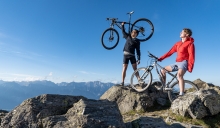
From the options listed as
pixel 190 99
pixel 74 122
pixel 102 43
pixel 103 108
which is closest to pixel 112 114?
pixel 103 108

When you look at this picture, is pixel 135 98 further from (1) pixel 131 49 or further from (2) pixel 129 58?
(1) pixel 131 49

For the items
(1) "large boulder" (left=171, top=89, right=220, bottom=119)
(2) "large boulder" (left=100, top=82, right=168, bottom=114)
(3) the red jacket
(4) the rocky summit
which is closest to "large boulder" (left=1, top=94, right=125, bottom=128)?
(4) the rocky summit

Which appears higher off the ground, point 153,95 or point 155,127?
point 153,95

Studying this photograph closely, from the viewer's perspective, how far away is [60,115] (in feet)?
19.0

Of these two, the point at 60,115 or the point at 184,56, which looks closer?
the point at 60,115

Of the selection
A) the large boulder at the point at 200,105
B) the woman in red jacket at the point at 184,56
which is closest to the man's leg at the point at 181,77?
the woman in red jacket at the point at 184,56

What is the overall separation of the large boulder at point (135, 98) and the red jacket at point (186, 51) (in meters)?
2.97

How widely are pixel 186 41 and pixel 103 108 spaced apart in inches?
260

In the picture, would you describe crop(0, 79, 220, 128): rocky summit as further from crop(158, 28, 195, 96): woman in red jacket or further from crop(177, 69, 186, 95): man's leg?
crop(158, 28, 195, 96): woman in red jacket

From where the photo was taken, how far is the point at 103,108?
19.8 ft

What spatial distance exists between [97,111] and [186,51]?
665 cm

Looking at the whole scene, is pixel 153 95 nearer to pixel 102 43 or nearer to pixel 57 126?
pixel 102 43

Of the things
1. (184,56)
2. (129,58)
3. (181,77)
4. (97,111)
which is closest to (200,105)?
(181,77)

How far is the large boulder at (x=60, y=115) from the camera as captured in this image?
5272 mm
